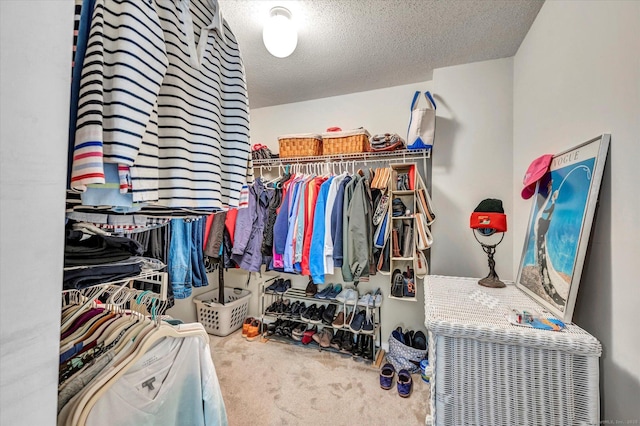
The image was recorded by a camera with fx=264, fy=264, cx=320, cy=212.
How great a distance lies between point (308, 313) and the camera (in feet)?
7.79

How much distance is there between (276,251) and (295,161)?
0.83m

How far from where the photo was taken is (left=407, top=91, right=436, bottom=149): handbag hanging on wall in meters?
1.89

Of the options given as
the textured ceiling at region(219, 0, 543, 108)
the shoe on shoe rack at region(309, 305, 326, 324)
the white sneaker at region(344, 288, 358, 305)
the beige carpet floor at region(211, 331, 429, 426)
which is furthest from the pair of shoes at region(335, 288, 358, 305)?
the textured ceiling at region(219, 0, 543, 108)

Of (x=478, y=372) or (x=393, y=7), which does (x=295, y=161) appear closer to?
(x=393, y=7)

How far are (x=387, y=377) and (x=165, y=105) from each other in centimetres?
198

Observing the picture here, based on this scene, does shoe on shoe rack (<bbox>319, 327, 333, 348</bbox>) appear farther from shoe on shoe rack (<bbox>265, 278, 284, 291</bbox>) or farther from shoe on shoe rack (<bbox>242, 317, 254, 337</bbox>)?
shoe on shoe rack (<bbox>242, 317, 254, 337</bbox>)

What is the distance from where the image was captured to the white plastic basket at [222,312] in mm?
2508

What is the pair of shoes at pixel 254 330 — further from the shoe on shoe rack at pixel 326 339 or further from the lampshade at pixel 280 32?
the lampshade at pixel 280 32

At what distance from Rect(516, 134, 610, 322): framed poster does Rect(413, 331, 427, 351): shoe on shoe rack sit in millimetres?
969

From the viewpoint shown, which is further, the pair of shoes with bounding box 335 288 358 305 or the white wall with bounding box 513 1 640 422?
the pair of shoes with bounding box 335 288 358 305

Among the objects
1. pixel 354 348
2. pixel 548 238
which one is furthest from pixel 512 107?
pixel 354 348

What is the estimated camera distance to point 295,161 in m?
2.41

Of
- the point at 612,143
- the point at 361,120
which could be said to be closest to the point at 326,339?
the point at 361,120

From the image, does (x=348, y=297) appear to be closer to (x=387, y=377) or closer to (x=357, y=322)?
(x=357, y=322)
